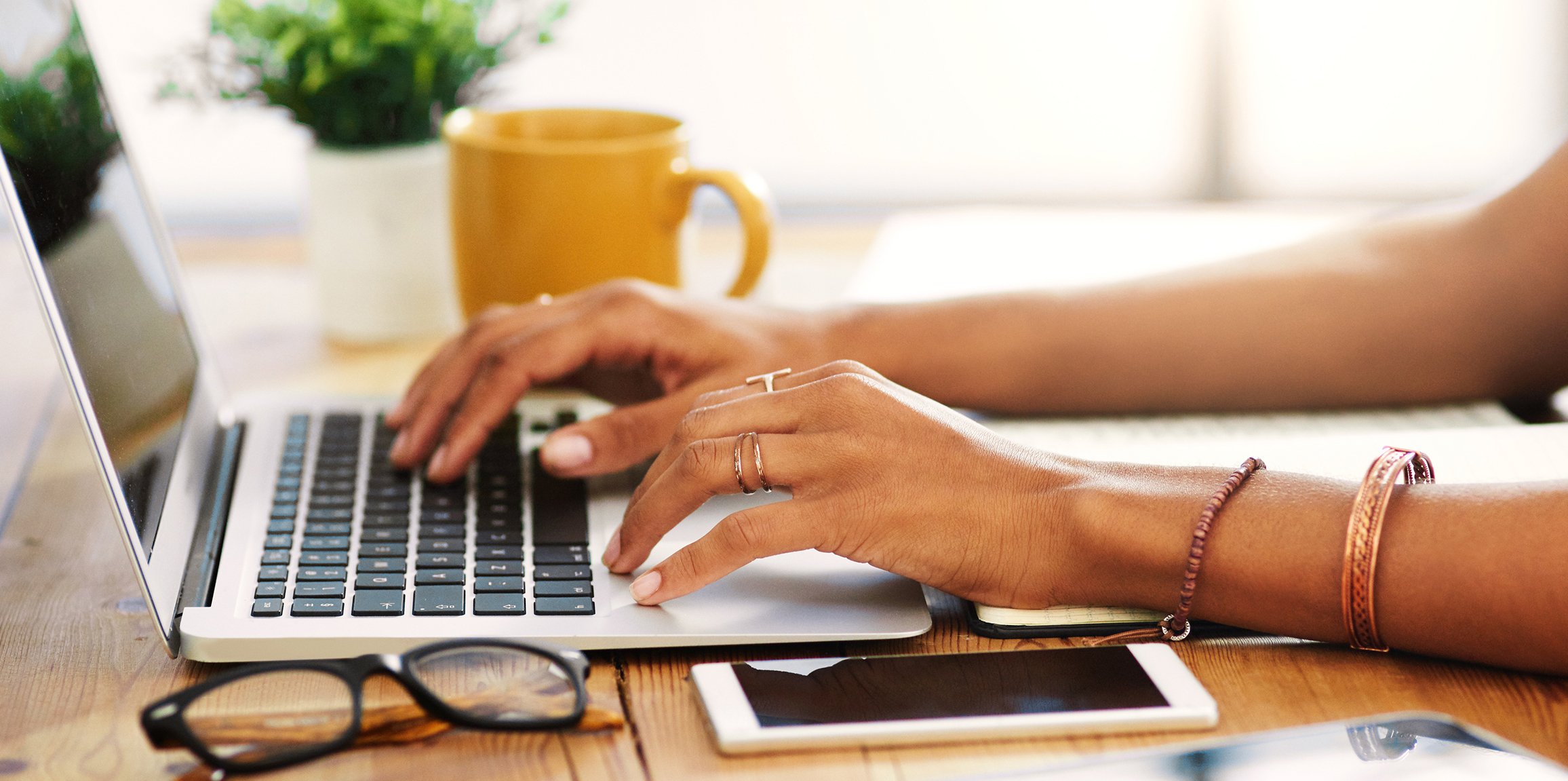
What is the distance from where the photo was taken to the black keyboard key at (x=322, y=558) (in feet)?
1.89

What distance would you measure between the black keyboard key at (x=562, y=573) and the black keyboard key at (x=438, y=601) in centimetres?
4

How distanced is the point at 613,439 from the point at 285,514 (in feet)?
0.56

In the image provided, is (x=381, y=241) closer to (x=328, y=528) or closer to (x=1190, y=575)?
(x=328, y=528)

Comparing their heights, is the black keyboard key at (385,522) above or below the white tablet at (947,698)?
above

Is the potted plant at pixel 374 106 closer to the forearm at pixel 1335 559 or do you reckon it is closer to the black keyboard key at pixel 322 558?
the black keyboard key at pixel 322 558

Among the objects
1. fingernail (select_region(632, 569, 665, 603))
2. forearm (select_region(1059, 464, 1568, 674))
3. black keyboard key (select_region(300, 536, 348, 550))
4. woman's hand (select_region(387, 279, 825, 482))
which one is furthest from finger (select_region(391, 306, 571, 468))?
forearm (select_region(1059, 464, 1568, 674))

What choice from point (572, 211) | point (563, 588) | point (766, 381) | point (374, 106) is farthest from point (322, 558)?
point (374, 106)

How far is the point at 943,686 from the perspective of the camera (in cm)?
49

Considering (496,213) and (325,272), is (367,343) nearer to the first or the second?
(325,272)

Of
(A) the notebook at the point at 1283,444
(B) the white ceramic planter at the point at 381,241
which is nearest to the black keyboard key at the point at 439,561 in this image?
(A) the notebook at the point at 1283,444

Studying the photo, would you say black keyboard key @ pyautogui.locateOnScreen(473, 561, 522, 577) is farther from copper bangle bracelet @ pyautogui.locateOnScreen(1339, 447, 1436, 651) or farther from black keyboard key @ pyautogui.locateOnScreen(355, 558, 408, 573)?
copper bangle bracelet @ pyautogui.locateOnScreen(1339, 447, 1436, 651)

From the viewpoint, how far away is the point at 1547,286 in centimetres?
74

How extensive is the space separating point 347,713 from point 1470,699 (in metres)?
0.43

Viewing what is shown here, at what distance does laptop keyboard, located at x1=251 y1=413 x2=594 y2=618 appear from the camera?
54cm
